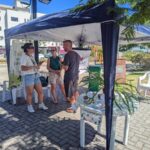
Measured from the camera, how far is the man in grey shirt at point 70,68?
5000mm

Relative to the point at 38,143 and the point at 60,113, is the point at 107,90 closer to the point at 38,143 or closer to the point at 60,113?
the point at 38,143

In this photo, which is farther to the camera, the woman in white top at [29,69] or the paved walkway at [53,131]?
the woman in white top at [29,69]

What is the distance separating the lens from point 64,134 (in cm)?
403

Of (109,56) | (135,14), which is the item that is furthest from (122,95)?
(135,14)

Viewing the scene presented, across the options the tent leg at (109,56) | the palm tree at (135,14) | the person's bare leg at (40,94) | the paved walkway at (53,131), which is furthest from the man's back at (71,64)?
the palm tree at (135,14)

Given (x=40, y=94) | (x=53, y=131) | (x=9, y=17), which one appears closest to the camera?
(x=53, y=131)

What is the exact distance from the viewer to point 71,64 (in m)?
5.05

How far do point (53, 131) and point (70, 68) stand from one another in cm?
167

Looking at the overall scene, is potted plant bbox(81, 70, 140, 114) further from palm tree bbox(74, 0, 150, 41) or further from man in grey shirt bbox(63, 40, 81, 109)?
man in grey shirt bbox(63, 40, 81, 109)

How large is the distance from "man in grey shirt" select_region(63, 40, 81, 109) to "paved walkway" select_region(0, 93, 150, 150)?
59cm

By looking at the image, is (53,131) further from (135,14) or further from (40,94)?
(135,14)

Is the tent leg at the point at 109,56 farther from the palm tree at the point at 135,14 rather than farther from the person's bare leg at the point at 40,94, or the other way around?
the person's bare leg at the point at 40,94

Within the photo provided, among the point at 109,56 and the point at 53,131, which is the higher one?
the point at 109,56

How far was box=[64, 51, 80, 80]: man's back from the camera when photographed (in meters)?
4.99
